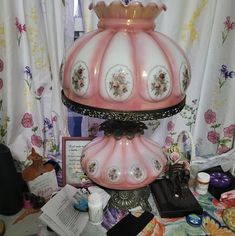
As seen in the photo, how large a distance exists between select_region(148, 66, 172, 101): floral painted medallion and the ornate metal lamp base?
0.40 meters

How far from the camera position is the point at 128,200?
0.89 m

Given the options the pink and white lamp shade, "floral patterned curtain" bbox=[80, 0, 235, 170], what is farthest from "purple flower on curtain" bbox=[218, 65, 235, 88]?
the pink and white lamp shade

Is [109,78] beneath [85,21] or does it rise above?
beneath

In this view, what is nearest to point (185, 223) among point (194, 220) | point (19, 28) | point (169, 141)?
point (194, 220)

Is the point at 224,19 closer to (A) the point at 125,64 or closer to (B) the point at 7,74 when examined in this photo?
(A) the point at 125,64

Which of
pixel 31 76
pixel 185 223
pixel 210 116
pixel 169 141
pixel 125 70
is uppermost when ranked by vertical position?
pixel 125 70

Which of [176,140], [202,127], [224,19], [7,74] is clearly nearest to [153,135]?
[176,140]

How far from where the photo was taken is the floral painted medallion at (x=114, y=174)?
741mm

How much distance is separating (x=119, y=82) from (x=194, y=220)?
537 mm

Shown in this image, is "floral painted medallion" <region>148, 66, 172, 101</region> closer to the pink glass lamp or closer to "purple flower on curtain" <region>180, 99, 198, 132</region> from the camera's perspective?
the pink glass lamp

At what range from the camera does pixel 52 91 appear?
1077mm

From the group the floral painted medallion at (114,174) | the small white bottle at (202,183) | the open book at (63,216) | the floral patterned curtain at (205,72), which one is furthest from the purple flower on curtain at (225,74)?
the open book at (63,216)

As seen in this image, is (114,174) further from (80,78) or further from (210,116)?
(210,116)

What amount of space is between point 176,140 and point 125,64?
0.69 metres
